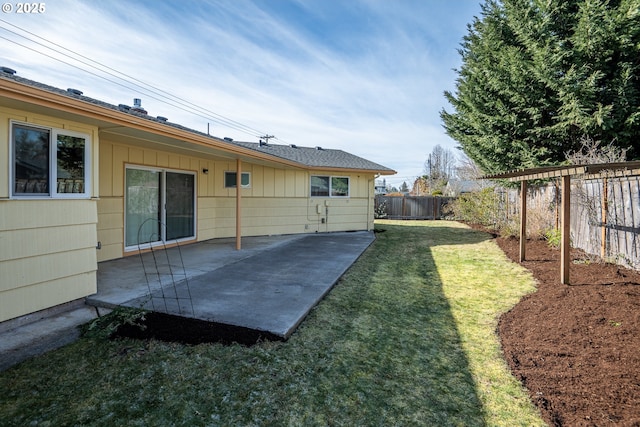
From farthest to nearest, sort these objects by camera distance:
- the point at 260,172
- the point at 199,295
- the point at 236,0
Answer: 1. the point at 260,172
2. the point at 236,0
3. the point at 199,295

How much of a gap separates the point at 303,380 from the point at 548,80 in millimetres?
10709

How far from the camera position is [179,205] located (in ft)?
27.8

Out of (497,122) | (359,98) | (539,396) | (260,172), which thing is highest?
(359,98)

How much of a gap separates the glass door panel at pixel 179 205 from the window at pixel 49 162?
3.88 metres

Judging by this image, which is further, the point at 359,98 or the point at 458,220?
the point at 458,220

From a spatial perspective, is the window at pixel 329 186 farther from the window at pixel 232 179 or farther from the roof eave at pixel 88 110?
the roof eave at pixel 88 110

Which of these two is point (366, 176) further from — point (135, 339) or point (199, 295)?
point (135, 339)

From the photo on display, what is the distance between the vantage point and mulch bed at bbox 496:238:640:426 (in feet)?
7.72

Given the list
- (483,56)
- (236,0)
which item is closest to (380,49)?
(483,56)

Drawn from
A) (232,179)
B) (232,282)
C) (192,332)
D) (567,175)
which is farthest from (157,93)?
(567,175)

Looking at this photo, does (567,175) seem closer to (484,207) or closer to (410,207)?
(484,207)

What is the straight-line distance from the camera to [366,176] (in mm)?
12469

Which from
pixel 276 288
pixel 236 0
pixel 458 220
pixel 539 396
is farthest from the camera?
pixel 458 220

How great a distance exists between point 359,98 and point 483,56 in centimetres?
525
